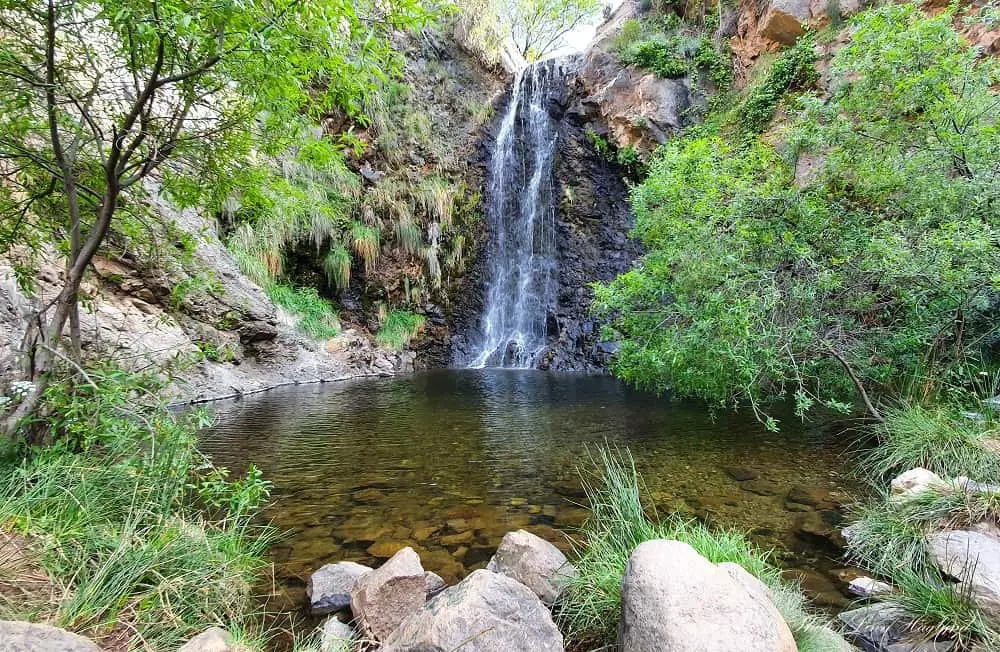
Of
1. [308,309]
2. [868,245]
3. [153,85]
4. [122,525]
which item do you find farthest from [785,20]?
[122,525]

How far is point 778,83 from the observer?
12.1 m

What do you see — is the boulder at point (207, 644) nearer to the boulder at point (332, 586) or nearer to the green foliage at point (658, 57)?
the boulder at point (332, 586)

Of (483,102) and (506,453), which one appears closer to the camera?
(506,453)

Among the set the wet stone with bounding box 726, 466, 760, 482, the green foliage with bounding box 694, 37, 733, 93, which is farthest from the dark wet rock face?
the wet stone with bounding box 726, 466, 760, 482

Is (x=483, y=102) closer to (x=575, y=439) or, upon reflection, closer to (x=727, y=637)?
(x=575, y=439)

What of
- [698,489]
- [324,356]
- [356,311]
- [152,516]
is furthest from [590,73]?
[152,516]

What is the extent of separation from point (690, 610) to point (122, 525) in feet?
8.24

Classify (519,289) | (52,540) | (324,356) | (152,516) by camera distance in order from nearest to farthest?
(52,540) < (152,516) < (324,356) < (519,289)

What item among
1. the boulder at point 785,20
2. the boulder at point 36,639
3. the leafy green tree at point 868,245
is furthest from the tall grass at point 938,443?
the boulder at point 785,20

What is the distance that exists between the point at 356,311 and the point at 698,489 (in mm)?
12039

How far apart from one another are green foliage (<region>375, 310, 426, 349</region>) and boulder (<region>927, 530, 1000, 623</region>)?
42.8ft

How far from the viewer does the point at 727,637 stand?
→ 5.15ft

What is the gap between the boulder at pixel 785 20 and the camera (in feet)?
40.3

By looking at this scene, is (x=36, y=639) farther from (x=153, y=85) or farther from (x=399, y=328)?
(x=399, y=328)
